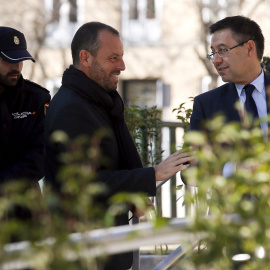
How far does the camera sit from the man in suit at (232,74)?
3.89 m

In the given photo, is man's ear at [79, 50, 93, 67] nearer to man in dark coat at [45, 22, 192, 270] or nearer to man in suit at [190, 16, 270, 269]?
man in dark coat at [45, 22, 192, 270]

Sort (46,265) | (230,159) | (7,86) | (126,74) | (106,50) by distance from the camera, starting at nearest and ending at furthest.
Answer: (46,265) < (230,159) < (106,50) < (7,86) < (126,74)

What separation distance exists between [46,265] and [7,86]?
2591 millimetres

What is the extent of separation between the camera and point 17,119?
4.30 m

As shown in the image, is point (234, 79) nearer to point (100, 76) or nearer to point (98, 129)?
point (100, 76)

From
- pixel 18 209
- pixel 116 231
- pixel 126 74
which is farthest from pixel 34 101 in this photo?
pixel 126 74

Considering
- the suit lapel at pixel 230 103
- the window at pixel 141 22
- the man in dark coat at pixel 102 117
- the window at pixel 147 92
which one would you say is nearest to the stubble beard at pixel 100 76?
the man in dark coat at pixel 102 117

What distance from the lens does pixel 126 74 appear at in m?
18.5

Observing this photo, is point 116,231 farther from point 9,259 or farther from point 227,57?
point 227,57

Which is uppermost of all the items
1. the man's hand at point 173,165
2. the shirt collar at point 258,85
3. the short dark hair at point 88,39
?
the short dark hair at point 88,39

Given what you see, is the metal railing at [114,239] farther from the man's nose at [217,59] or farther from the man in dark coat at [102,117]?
the man's nose at [217,59]

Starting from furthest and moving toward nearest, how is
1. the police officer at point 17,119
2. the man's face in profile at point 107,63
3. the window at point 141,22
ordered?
the window at point 141,22, the police officer at point 17,119, the man's face in profile at point 107,63

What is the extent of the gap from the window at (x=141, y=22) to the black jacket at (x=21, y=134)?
1439cm

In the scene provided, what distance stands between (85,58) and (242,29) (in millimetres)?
866
